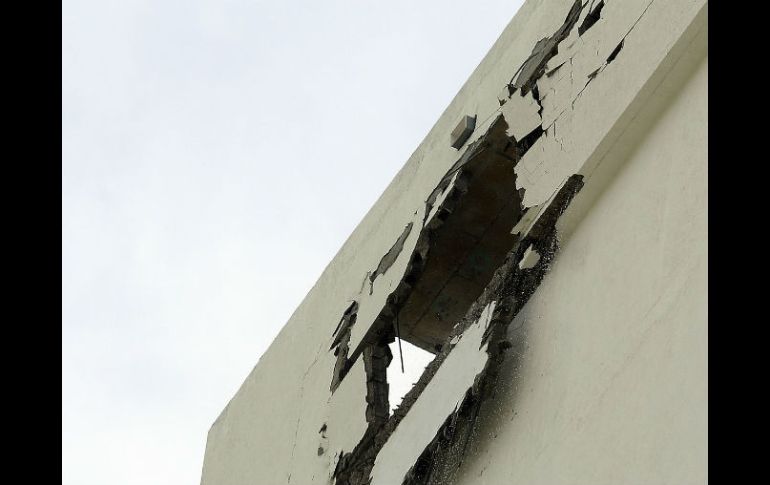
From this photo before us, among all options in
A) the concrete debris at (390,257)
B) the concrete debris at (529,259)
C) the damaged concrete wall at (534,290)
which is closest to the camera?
the damaged concrete wall at (534,290)

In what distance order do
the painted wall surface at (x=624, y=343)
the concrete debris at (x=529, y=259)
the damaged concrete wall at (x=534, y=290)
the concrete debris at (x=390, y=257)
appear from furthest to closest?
1. the concrete debris at (x=390, y=257)
2. the concrete debris at (x=529, y=259)
3. the damaged concrete wall at (x=534, y=290)
4. the painted wall surface at (x=624, y=343)

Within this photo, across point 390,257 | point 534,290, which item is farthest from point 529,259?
point 390,257

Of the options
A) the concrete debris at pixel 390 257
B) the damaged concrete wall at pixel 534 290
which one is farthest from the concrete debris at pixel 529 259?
the concrete debris at pixel 390 257

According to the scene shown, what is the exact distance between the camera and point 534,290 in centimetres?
429

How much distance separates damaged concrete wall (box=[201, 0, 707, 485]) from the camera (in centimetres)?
333

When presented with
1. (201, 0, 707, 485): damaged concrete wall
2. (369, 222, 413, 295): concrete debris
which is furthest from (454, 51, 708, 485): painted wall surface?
(369, 222, 413, 295): concrete debris

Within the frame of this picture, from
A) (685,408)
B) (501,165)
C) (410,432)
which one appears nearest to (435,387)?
(410,432)

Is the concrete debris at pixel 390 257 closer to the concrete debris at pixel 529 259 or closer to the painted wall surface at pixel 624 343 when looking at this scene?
the concrete debris at pixel 529 259

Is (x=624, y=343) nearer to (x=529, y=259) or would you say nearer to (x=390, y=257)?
(x=529, y=259)

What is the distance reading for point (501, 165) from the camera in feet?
17.6

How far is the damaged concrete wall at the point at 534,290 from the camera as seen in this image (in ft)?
10.9

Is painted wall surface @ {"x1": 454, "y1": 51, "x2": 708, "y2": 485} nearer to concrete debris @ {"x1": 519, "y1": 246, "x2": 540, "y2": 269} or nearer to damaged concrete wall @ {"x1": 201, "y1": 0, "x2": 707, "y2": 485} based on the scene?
damaged concrete wall @ {"x1": 201, "y1": 0, "x2": 707, "y2": 485}

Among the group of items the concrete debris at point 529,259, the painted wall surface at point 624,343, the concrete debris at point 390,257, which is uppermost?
the concrete debris at point 390,257
